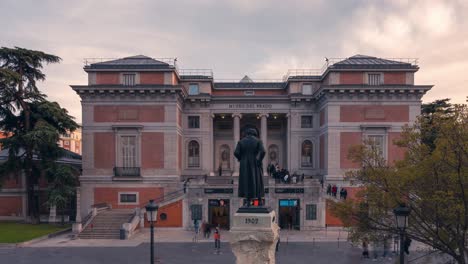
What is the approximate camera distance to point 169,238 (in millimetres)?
29250

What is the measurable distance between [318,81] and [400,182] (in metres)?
26.4

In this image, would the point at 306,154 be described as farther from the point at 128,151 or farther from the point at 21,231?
the point at 21,231

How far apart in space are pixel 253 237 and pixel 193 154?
105ft

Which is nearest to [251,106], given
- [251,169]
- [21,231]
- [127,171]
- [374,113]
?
[374,113]

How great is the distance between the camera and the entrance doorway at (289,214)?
33.1 m

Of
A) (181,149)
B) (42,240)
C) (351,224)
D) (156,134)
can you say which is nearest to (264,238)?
(351,224)

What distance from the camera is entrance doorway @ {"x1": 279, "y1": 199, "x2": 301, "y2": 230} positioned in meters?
33.1

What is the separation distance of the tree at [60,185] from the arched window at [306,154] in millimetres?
24544

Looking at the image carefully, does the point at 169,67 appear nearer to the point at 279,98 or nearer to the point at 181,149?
the point at 181,149

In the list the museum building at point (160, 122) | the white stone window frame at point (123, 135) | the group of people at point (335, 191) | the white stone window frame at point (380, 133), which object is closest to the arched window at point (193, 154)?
the museum building at point (160, 122)

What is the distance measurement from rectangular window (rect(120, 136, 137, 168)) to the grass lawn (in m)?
8.24

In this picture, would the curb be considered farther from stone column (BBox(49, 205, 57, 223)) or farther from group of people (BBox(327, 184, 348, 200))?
group of people (BBox(327, 184, 348, 200))

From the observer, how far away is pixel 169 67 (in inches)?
1446

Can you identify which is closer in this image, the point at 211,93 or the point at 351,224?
the point at 351,224
